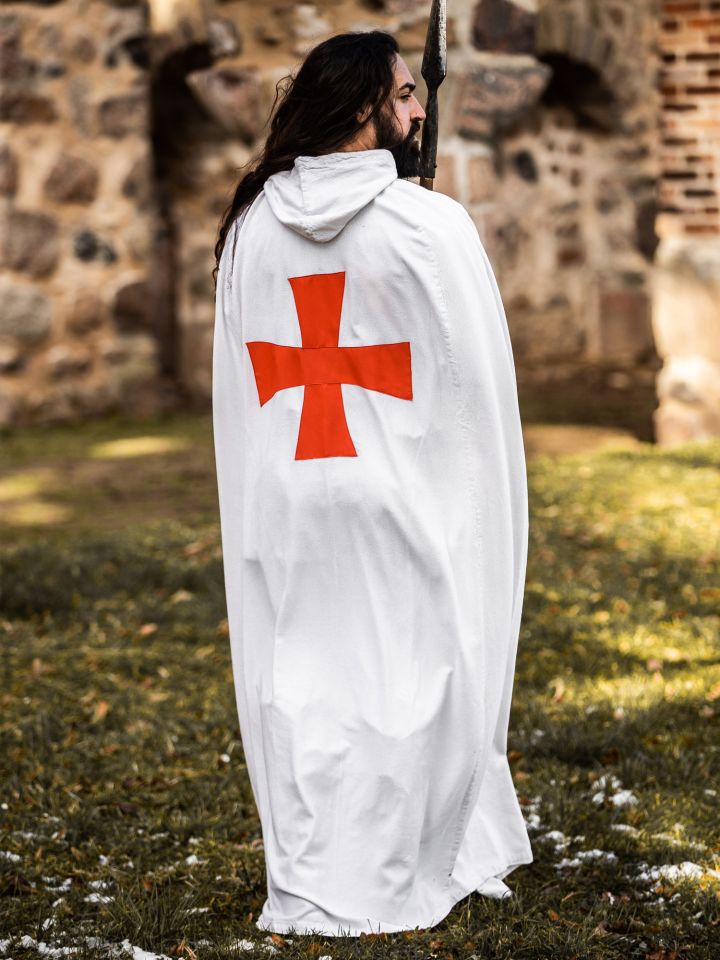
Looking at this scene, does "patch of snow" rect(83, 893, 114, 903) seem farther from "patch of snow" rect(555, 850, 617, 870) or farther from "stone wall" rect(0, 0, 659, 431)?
"stone wall" rect(0, 0, 659, 431)

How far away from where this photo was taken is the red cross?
2539 millimetres

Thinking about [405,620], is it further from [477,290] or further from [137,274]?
[137,274]

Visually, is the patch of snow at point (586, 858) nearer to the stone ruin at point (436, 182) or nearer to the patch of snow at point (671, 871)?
the patch of snow at point (671, 871)

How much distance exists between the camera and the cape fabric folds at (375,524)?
8.26 feet

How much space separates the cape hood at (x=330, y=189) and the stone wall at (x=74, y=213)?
6.24 meters

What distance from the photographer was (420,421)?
101 inches

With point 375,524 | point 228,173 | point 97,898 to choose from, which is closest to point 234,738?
point 97,898

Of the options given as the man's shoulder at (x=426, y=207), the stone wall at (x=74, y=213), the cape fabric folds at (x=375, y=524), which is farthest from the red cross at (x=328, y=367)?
the stone wall at (x=74, y=213)

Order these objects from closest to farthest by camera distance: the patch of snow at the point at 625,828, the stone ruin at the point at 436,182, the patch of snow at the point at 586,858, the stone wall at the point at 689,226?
1. the patch of snow at the point at 586,858
2. the patch of snow at the point at 625,828
3. the stone ruin at the point at 436,182
4. the stone wall at the point at 689,226

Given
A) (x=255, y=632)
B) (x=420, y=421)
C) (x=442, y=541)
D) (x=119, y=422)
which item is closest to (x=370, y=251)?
(x=420, y=421)

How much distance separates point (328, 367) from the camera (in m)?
2.57

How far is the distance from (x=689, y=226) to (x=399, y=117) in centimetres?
573

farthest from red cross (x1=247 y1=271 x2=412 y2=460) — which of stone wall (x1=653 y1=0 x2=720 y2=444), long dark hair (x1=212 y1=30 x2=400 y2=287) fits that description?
stone wall (x1=653 y1=0 x2=720 y2=444)

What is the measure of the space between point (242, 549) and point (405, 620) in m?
0.40
